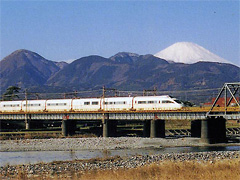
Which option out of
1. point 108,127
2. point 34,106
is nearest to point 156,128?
point 108,127

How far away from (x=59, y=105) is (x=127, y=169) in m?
65.6

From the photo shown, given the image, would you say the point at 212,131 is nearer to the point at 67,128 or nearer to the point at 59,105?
the point at 67,128

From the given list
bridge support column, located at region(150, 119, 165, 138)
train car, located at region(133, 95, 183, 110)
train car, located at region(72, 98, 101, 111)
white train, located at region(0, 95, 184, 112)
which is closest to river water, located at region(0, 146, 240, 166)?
bridge support column, located at region(150, 119, 165, 138)

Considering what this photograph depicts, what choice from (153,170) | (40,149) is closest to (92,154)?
(40,149)

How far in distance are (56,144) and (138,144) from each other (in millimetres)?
14013

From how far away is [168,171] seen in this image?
146 ft

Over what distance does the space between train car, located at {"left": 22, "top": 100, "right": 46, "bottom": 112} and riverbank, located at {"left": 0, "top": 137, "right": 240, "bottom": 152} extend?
78.0 feet

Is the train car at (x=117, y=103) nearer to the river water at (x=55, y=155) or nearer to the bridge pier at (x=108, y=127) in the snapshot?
the bridge pier at (x=108, y=127)

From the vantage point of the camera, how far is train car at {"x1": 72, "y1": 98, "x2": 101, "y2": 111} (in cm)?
10656

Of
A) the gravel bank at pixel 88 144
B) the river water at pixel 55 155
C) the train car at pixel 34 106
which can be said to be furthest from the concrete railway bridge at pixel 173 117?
the river water at pixel 55 155

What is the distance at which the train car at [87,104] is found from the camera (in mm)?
106562

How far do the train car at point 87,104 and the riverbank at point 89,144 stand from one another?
14694 mm

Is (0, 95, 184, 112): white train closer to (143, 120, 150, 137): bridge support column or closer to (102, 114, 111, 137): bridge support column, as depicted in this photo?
(102, 114, 111, 137): bridge support column

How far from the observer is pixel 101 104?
10569 centimetres
